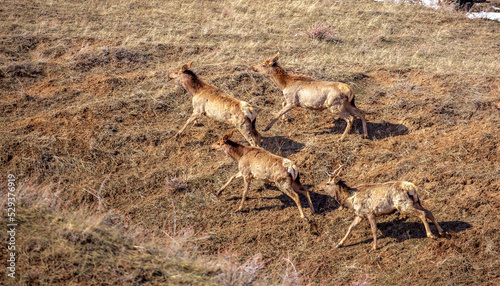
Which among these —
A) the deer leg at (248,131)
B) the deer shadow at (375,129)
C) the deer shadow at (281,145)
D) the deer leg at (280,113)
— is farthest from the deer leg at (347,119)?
the deer leg at (248,131)

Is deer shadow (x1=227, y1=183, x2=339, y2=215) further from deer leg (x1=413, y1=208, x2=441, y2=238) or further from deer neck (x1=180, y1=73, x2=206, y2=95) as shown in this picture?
deer neck (x1=180, y1=73, x2=206, y2=95)

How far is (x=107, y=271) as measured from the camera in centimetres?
576

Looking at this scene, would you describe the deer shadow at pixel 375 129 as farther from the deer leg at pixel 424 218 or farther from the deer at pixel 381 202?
the deer leg at pixel 424 218

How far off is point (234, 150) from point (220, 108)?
5.56 ft

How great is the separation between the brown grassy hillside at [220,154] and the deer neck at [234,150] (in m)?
0.90

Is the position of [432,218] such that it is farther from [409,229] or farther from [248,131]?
[248,131]

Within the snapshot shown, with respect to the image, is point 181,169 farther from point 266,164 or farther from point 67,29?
point 67,29

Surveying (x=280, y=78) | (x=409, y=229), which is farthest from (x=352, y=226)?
(x=280, y=78)

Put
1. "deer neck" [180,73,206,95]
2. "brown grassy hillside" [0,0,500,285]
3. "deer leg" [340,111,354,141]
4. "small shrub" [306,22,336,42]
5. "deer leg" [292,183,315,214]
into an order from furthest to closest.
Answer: "small shrub" [306,22,336,42] < "deer neck" [180,73,206,95] < "deer leg" [340,111,354,141] < "deer leg" [292,183,315,214] < "brown grassy hillside" [0,0,500,285]

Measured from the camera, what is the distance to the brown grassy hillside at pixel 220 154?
22.5 feet

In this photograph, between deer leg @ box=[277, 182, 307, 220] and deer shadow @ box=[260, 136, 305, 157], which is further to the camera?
deer shadow @ box=[260, 136, 305, 157]

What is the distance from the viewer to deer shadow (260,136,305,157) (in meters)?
10.9

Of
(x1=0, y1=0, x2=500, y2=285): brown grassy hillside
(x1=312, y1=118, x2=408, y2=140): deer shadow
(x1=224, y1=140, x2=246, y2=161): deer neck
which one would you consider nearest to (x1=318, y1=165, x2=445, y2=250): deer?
(x1=0, y1=0, x2=500, y2=285): brown grassy hillside

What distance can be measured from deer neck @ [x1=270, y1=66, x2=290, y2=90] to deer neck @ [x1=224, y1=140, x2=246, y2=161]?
305 centimetres
